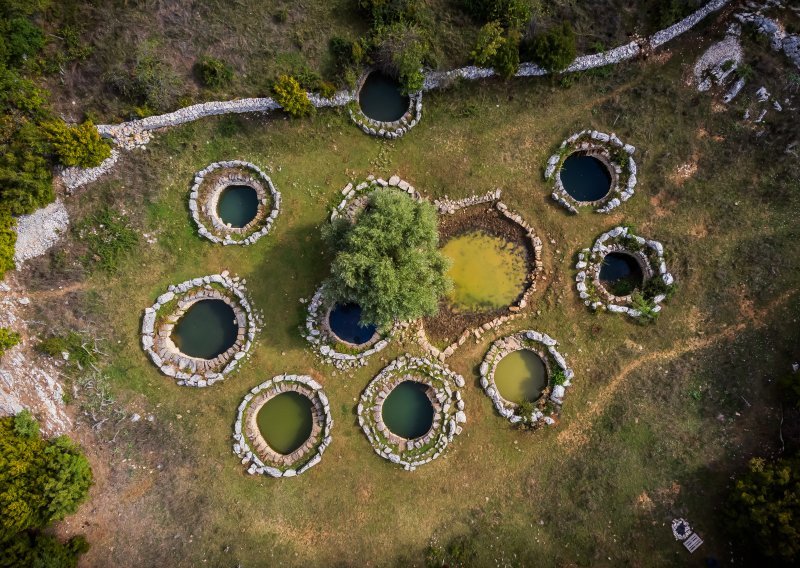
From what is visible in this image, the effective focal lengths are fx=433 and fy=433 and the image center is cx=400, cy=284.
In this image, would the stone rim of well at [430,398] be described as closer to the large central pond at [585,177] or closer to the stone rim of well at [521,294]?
the stone rim of well at [521,294]

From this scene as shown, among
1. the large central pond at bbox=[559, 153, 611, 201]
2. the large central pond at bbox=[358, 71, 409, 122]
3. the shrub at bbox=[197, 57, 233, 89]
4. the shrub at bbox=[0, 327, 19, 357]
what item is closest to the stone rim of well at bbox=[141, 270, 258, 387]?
the shrub at bbox=[0, 327, 19, 357]

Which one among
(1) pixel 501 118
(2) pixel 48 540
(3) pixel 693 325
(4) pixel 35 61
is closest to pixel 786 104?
(3) pixel 693 325

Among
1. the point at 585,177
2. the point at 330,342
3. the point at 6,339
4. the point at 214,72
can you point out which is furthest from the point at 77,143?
the point at 585,177

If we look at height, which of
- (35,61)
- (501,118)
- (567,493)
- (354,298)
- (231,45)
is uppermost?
(35,61)

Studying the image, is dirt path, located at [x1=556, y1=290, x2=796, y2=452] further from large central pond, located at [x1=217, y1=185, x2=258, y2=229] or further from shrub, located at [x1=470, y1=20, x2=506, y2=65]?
large central pond, located at [x1=217, y1=185, x2=258, y2=229]

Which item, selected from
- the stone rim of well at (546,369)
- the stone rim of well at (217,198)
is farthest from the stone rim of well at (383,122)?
the stone rim of well at (546,369)

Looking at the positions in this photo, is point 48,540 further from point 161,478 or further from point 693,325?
point 693,325

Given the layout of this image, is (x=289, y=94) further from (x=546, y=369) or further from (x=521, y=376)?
(x=546, y=369)
